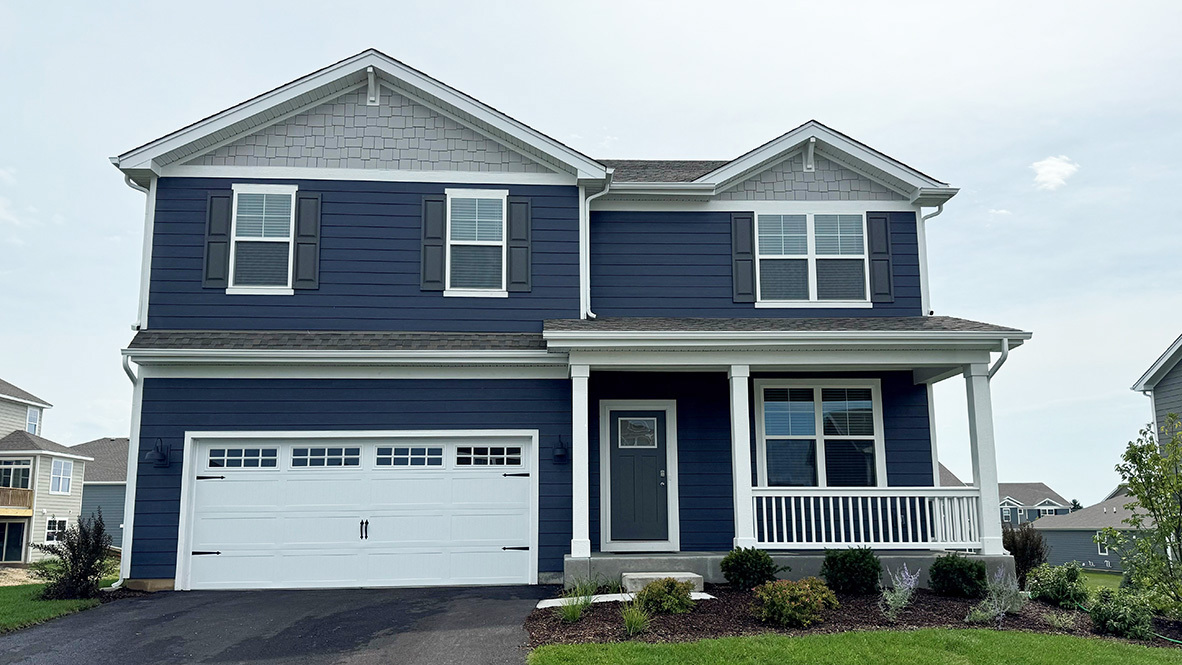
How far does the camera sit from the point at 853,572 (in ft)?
32.4

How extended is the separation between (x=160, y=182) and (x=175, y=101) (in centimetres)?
372

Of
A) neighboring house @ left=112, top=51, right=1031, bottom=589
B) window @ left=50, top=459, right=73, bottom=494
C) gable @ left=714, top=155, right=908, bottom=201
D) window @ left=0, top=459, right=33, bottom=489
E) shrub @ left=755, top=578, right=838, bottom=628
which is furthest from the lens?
window @ left=50, top=459, right=73, bottom=494

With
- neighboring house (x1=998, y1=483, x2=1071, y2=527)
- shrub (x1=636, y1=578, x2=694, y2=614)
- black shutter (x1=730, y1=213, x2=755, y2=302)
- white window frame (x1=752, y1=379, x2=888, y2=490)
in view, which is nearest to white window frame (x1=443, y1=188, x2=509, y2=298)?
black shutter (x1=730, y1=213, x2=755, y2=302)

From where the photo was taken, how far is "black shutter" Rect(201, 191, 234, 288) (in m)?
11.9

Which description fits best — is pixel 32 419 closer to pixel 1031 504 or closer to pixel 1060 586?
pixel 1060 586

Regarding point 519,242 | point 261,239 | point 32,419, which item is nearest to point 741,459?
point 519,242

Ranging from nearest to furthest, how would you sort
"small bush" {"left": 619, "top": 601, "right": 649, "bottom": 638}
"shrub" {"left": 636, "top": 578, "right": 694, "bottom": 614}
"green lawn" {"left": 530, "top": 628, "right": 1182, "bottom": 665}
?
"green lawn" {"left": 530, "top": 628, "right": 1182, "bottom": 665}, "small bush" {"left": 619, "top": 601, "right": 649, "bottom": 638}, "shrub" {"left": 636, "top": 578, "right": 694, "bottom": 614}

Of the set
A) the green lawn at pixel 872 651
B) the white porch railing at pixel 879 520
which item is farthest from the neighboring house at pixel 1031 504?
the green lawn at pixel 872 651

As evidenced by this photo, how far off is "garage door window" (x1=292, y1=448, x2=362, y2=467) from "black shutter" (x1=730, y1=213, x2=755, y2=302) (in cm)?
578

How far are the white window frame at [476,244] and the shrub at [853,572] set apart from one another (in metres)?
5.48

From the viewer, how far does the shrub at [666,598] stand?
858 cm

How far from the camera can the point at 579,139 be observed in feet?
46.2

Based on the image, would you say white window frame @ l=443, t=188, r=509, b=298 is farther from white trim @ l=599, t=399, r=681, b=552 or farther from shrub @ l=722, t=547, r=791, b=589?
shrub @ l=722, t=547, r=791, b=589

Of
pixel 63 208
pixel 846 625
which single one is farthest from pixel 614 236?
pixel 63 208
